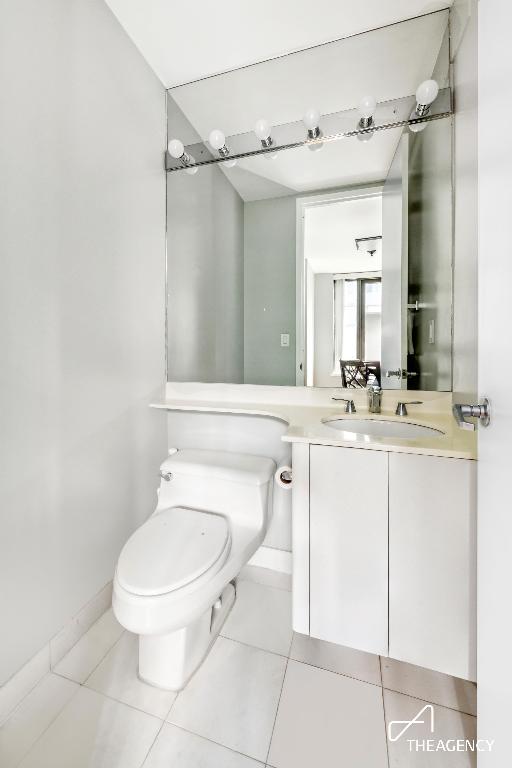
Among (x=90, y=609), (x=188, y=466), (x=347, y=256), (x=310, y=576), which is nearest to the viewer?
(x=310, y=576)

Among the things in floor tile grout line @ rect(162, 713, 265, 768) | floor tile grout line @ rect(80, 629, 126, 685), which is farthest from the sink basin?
floor tile grout line @ rect(80, 629, 126, 685)

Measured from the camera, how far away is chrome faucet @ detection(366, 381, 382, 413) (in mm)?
1378

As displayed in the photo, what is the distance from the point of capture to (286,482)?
4.65 ft

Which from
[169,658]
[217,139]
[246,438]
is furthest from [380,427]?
[217,139]

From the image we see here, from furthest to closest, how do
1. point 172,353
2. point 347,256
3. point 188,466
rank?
point 172,353
point 347,256
point 188,466

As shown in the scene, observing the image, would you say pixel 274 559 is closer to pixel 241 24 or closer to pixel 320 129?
pixel 320 129

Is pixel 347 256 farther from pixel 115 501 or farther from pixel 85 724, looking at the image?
pixel 85 724

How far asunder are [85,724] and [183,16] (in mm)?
2458

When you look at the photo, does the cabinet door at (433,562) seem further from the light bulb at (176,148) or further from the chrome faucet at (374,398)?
the light bulb at (176,148)

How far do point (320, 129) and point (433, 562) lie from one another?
1712 millimetres

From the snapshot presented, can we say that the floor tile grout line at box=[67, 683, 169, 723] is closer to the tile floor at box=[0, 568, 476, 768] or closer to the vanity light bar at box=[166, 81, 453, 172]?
the tile floor at box=[0, 568, 476, 768]

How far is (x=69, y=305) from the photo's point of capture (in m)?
1.15

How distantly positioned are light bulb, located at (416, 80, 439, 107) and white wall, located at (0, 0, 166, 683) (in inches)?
45.5

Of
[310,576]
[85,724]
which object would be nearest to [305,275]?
[310,576]
